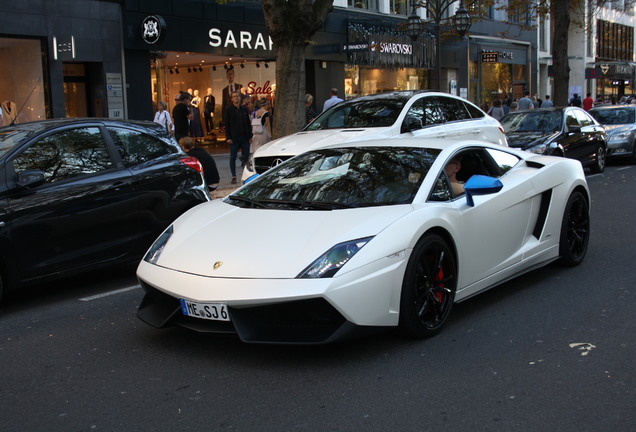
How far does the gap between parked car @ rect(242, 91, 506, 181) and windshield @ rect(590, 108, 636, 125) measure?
26.6 ft

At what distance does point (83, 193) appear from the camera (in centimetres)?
659

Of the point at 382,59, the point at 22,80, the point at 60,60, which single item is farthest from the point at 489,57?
the point at 22,80

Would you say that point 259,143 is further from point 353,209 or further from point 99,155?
point 353,209

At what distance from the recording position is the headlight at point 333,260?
14.2 feet

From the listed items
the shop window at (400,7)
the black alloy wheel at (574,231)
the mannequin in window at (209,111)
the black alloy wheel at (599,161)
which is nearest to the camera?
the black alloy wheel at (574,231)

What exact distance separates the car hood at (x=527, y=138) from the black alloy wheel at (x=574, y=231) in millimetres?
7626

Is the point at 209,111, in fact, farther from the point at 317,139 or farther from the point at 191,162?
the point at 191,162

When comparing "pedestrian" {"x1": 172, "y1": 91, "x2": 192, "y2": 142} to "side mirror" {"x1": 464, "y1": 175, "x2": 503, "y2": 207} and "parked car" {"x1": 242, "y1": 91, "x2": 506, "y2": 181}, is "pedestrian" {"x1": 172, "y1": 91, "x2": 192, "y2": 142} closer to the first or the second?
"parked car" {"x1": 242, "y1": 91, "x2": 506, "y2": 181}

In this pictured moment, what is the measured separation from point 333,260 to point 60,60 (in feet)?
51.3

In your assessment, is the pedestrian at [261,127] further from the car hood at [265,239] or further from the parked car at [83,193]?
the car hood at [265,239]

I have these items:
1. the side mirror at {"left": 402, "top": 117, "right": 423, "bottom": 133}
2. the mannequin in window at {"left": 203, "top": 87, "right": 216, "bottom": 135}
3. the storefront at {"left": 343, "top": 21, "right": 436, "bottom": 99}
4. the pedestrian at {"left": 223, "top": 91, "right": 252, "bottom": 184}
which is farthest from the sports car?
the storefront at {"left": 343, "top": 21, "right": 436, "bottom": 99}

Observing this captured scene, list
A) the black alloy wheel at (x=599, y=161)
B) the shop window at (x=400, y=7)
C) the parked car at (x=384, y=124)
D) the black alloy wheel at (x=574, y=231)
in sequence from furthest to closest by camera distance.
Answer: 1. the shop window at (x=400, y=7)
2. the black alloy wheel at (x=599, y=161)
3. the parked car at (x=384, y=124)
4. the black alloy wheel at (x=574, y=231)

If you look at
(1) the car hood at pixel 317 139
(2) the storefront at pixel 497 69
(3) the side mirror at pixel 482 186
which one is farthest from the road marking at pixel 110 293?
(2) the storefront at pixel 497 69

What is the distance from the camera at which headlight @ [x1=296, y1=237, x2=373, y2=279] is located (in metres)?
4.34
